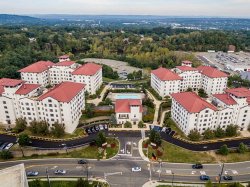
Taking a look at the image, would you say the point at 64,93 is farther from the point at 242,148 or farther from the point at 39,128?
the point at 242,148

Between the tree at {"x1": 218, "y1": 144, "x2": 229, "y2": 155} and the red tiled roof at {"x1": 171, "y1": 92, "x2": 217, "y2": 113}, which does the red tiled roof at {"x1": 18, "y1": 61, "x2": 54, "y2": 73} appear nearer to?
the red tiled roof at {"x1": 171, "y1": 92, "x2": 217, "y2": 113}

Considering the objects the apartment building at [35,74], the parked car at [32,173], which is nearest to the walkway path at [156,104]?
the parked car at [32,173]

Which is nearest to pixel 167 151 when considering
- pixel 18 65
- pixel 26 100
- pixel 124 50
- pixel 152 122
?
pixel 152 122

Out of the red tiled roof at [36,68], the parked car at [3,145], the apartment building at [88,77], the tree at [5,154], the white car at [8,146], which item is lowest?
the parked car at [3,145]

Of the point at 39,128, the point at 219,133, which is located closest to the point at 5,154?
the point at 39,128

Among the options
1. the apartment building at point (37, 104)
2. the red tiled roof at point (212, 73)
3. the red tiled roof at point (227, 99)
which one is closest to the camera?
the apartment building at point (37, 104)

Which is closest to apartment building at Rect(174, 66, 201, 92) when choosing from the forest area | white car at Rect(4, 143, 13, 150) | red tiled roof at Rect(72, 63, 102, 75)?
red tiled roof at Rect(72, 63, 102, 75)

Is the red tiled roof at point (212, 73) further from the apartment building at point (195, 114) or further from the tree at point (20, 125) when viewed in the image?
the tree at point (20, 125)
